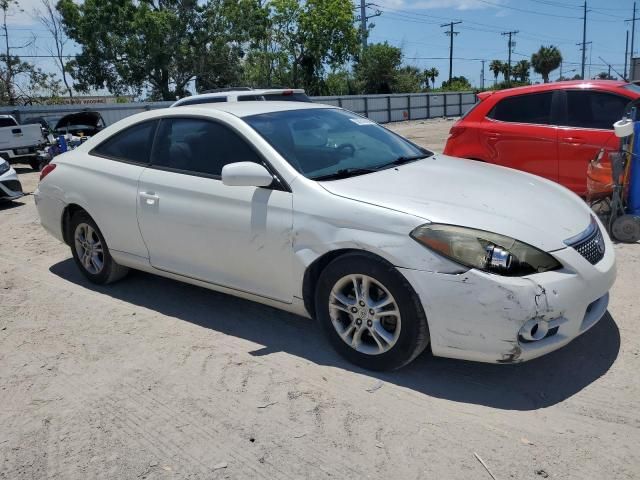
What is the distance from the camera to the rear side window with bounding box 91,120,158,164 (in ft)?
15.2

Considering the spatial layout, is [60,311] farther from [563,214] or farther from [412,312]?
[563,214]

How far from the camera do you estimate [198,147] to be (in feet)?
14.1

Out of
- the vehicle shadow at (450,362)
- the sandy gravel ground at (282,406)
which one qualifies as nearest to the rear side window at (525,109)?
the sandy gravel ground at (282,406)

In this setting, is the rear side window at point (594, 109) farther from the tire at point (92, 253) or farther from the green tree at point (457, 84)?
the green tree at point (457, 84)

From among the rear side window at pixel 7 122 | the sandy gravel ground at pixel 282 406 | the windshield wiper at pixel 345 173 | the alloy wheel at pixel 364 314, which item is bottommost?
the sandy gravel ground at pixel 282 406

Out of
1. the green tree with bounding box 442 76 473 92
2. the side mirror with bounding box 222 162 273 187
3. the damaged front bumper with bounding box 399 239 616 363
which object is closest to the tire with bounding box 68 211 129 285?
the side mirror with bounding box 222 162 273 187

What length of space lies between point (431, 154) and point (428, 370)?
188cm

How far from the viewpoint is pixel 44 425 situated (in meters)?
3.15

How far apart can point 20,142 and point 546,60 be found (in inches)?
3392

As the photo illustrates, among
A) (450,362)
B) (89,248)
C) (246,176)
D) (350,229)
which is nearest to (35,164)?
(89,248)

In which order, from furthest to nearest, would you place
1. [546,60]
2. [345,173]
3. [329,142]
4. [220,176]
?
[546,60]
[329,142]
[220,176]
[345,173]

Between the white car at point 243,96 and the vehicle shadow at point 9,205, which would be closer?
the white car at point 243,96

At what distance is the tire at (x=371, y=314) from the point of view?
318cm

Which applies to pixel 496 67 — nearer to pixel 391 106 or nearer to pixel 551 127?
Result: pixel 391 106
